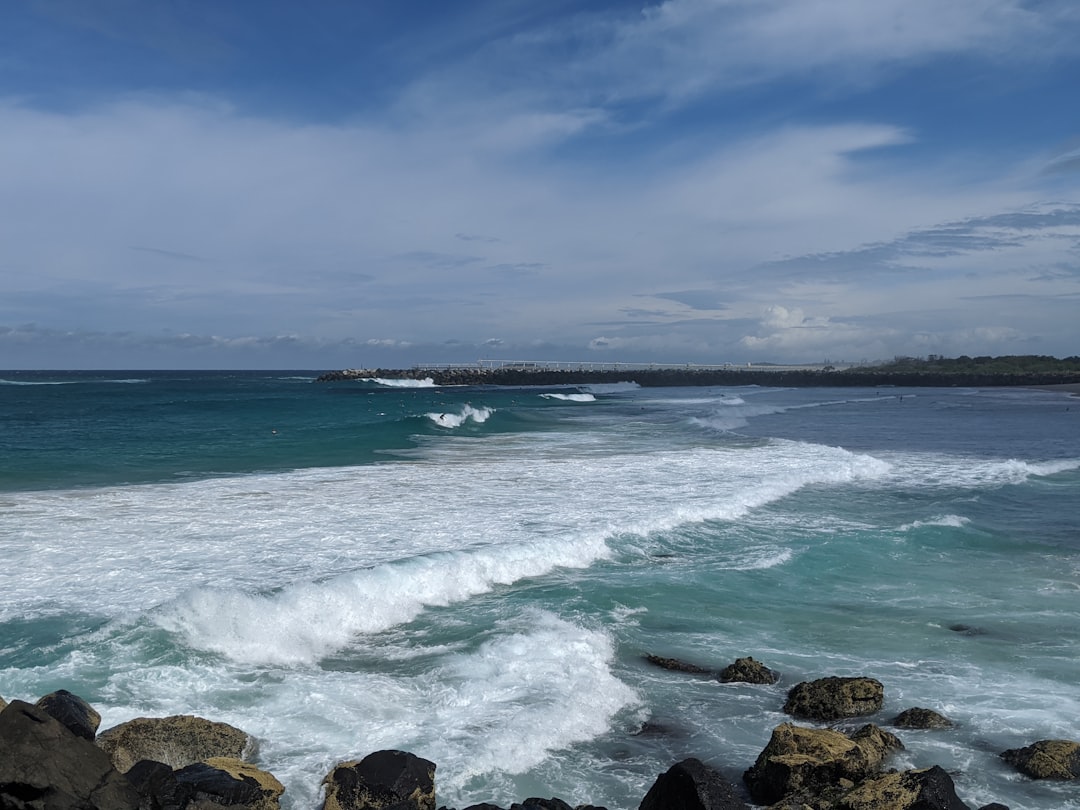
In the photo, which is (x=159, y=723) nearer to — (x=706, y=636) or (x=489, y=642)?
(x=489, y=642)

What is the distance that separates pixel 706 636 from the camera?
10.2 meters

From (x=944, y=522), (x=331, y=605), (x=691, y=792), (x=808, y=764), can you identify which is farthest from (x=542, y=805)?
(x=944, y=522)

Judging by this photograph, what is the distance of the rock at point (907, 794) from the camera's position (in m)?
5.70

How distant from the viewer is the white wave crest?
1655 inches

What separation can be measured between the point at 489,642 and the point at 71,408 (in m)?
51.9

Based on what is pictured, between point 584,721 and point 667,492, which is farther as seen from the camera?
point 667,492

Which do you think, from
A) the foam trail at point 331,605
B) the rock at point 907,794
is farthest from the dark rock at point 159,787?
the rock at point 907,794

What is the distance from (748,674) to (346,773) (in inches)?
174

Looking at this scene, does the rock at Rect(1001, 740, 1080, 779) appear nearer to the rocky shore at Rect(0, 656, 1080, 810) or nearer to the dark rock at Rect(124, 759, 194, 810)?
the rocky shore at Rect(0, 656, 1080, 810)

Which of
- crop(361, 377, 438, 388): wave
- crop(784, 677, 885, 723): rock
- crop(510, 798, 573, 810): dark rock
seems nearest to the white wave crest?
crop(784, 677, 885, 723): rock

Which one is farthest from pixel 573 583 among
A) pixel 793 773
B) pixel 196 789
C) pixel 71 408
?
pixel 71 408

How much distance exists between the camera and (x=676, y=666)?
9219 millimetres

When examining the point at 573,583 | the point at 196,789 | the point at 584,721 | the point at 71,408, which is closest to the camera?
the point at 196,789

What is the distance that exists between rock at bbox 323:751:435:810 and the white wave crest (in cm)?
3465
